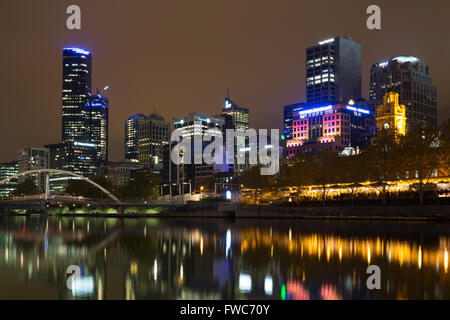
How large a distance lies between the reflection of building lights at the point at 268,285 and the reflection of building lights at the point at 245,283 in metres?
0.55

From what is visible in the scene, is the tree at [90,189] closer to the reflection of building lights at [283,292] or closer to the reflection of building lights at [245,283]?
the reflection of building lights at [245,283]

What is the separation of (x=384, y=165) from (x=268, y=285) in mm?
68316

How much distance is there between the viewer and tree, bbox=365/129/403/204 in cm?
8006

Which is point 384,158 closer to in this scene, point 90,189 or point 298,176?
point 298,176

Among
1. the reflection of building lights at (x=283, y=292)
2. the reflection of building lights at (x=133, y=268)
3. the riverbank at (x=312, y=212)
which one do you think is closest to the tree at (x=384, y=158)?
A: the riverbank at (x=312, y=212)

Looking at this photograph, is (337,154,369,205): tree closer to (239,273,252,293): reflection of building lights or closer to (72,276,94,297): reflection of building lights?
(239,273,252,293): reflection of building lights

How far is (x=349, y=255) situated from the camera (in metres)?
25.4

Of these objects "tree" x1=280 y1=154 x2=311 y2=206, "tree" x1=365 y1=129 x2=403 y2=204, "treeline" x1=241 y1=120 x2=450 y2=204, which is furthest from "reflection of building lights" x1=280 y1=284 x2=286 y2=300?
"tree" x1=280 y1=154 x2=311 y2=206

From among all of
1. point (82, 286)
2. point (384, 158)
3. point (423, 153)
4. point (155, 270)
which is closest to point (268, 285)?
point (155, 270)

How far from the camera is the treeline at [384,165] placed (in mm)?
74062

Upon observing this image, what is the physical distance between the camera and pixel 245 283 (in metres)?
17.4

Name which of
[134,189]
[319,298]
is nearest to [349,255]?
[319,298]

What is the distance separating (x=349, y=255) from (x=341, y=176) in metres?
71.2
